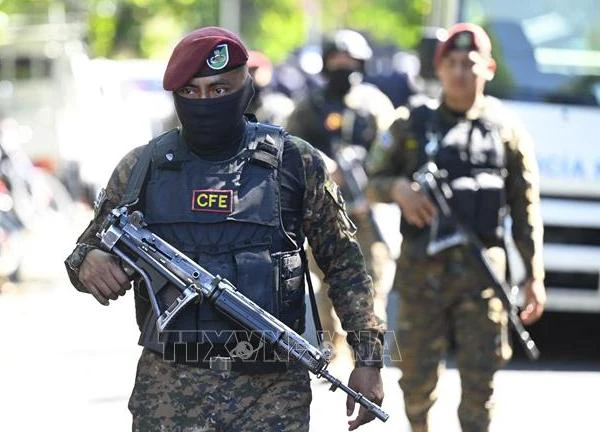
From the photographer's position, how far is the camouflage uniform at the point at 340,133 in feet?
27.5

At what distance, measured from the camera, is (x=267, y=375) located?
4.13m

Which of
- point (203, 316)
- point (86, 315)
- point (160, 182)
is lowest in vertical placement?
point (86, 315)

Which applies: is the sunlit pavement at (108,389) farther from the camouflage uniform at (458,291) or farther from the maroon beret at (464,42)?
the maroon beret at (464,42)

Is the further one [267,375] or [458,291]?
[458,291]

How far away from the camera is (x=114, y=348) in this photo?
1014 cm

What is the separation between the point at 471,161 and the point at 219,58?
7.21 feet

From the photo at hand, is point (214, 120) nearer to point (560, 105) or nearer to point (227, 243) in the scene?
point (227, 243)

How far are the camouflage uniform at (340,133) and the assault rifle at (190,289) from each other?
428 centimetres

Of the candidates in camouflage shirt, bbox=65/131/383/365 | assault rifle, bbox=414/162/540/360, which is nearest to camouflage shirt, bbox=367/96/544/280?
assault rifle, bbox=414/162/540/360

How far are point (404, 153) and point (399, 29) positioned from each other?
130 feet

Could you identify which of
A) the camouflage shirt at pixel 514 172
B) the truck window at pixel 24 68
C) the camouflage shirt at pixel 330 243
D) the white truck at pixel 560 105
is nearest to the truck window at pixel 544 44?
the white truck at pixel 560 105

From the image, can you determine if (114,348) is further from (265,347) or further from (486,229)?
(265,347)

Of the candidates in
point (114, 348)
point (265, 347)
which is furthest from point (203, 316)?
point (114, 348)

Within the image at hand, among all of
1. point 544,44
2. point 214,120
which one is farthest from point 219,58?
point 544,44
